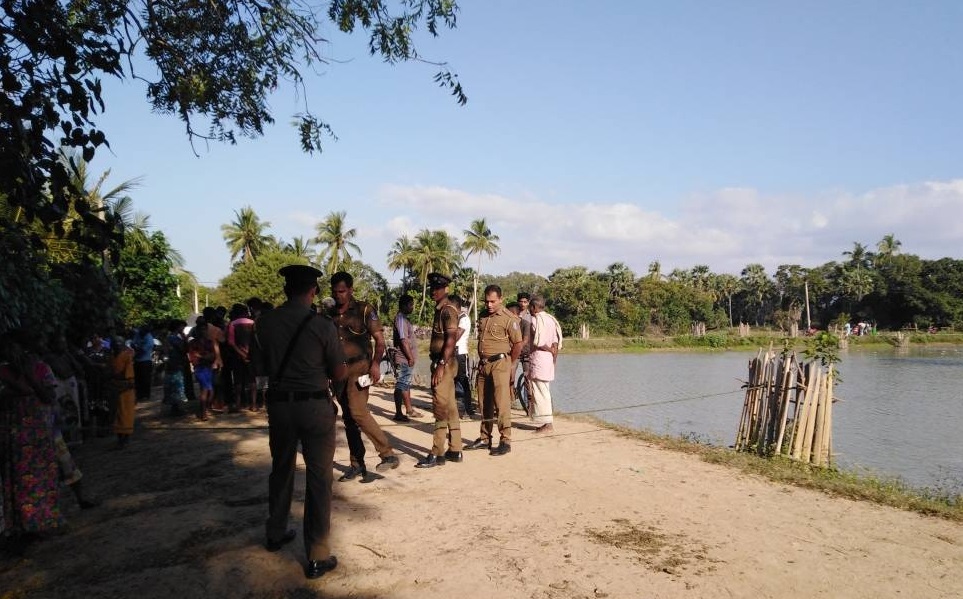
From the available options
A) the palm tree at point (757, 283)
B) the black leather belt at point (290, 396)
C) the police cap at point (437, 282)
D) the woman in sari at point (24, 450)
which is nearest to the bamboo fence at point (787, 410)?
the police cap at point (437, 282)

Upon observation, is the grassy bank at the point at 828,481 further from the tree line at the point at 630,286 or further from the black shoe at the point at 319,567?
the tree line at the point at 630,286

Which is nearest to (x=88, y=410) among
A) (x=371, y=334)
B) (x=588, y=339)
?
(x=371, y=334)

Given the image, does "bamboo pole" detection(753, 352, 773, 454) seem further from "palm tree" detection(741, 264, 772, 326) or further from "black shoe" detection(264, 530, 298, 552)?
"palm tree" detection(741, 264, 772, 326)

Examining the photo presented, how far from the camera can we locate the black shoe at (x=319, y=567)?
11.9ft

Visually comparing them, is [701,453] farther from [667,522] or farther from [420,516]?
[420,516]

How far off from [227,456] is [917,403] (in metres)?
17.2

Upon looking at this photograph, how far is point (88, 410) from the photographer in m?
9.02

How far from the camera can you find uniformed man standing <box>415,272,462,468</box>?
20.2 ft

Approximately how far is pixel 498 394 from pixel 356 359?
5.78 ft

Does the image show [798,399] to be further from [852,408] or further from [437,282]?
[852,408]

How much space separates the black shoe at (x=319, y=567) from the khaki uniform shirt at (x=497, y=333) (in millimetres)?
3448

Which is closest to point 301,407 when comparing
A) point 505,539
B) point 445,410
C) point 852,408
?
point 505,539

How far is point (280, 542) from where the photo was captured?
4.02m

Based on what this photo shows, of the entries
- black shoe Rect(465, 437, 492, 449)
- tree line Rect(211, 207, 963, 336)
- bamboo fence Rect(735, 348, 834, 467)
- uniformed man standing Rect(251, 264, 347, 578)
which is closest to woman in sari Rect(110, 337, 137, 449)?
black shoe Rect(465, 437, 492, 449)
